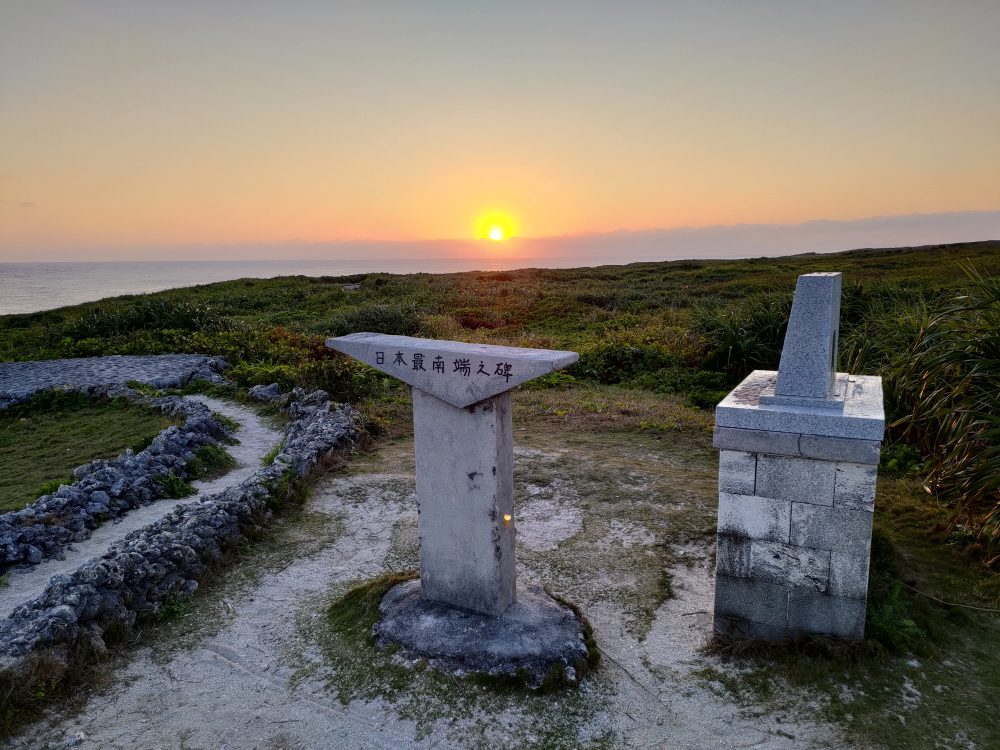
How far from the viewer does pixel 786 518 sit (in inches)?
163

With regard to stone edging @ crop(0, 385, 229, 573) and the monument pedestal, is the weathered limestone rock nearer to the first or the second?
the monument pedestal

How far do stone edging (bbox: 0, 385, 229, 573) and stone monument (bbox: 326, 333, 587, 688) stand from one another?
3.18 m

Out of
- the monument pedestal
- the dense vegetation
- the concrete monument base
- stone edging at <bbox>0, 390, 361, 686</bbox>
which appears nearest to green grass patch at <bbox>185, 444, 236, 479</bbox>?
stone edging at <bbox>0, 390, 361, 686</bbox>

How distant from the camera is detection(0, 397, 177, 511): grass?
778cm

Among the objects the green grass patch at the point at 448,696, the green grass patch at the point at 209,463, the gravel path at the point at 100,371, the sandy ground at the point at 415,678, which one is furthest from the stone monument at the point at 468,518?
the gravel path at the point at 100,371

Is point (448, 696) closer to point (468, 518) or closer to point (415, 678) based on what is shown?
point (415, 678)

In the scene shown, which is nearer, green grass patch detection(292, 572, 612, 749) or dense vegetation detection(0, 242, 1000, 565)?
green grass patch detection(292, 572, 612, 749)

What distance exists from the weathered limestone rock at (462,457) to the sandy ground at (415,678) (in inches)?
28.9

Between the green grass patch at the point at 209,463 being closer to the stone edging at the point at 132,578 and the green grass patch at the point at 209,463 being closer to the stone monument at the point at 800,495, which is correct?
the stone edging at the point at 132,578

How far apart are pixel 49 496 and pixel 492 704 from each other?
5.01 m

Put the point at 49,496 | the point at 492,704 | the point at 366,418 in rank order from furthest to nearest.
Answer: the point at 366,418 → the point at 49,496 → the point at 492,704

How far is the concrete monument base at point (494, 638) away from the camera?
4066 mm

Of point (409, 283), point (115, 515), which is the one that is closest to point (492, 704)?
point (115, 515)

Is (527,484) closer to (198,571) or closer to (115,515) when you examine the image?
(198,571)
